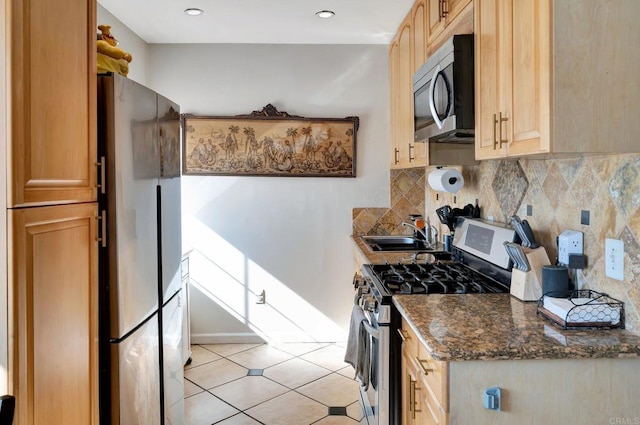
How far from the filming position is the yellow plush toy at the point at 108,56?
188 centimetres

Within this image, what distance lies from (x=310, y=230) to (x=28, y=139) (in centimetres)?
269

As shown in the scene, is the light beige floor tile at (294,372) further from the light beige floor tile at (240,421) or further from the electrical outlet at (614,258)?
the electrical outlet at (614,258)

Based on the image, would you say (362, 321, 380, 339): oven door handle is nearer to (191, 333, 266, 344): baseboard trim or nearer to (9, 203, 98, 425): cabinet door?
(9, 203, 98, 425): cabinet door

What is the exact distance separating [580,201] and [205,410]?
2296mm

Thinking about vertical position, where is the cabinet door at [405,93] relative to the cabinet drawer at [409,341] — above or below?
above

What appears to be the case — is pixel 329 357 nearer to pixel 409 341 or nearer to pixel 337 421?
pixel 337 421

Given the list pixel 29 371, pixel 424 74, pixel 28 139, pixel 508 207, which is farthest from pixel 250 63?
pixel 29 371

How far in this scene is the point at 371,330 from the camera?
195 cm

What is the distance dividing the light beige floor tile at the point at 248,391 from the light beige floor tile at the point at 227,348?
53 centimetres

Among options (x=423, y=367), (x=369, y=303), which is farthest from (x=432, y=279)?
(x=423, y=367)

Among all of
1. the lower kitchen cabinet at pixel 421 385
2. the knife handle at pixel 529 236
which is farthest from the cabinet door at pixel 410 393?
the knife handle at pixel 529 236

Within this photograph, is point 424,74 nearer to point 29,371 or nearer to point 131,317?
point 131,317

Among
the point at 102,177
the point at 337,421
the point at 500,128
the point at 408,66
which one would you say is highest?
the point at 408,66

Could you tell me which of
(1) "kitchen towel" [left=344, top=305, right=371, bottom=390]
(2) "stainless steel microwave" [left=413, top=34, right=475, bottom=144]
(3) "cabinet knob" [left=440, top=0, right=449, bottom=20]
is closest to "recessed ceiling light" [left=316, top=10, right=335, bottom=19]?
(3) "cabinet knob" [left=440, top=0, right=449, bottom=20]
